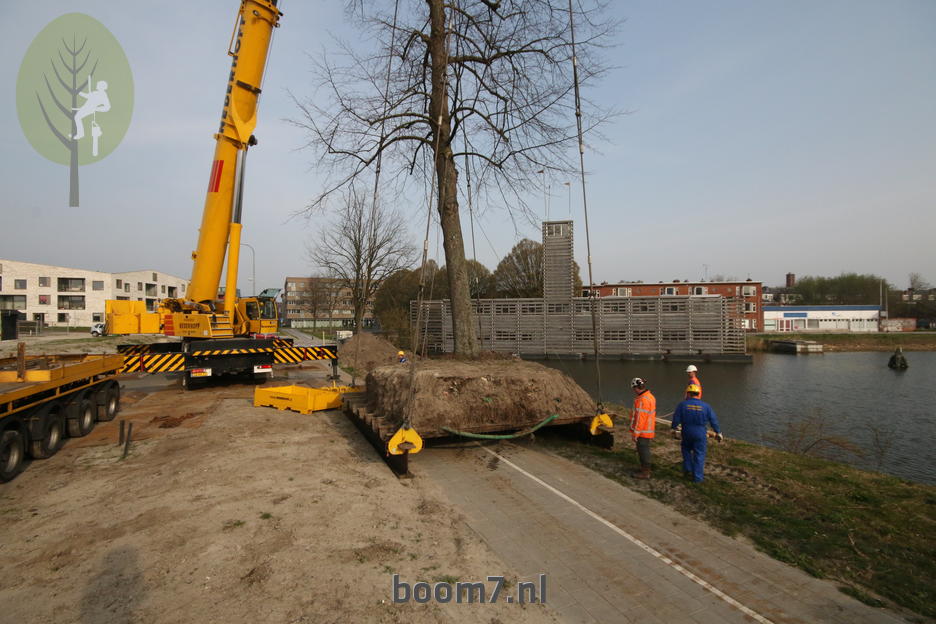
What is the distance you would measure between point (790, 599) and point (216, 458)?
7.03m

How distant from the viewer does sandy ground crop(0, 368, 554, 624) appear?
340 centimetres

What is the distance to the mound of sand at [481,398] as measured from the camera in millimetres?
7059

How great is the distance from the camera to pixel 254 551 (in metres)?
4.12

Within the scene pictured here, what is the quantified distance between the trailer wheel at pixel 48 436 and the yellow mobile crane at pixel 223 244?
415 cm

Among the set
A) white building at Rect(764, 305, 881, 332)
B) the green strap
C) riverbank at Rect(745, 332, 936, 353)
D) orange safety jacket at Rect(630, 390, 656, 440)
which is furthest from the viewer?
white building at Rect(764, 305, 881, 332)

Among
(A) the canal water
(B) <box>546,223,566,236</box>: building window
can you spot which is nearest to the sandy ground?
(A) the canal water

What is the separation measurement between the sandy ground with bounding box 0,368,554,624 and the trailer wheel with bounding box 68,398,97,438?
0.70m

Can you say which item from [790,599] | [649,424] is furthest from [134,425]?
[790,599]

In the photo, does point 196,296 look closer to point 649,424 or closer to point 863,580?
point 649,424

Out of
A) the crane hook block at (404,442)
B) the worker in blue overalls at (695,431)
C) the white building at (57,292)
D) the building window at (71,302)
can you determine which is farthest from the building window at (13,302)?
the worker in blue overalls at (695,431)

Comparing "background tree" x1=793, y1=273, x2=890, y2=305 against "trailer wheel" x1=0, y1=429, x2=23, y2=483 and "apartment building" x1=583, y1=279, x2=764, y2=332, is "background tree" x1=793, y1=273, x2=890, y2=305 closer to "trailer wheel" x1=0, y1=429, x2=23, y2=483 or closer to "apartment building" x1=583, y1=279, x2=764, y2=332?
"apartment building" x1=583, y1=279, x2=764, y2=332

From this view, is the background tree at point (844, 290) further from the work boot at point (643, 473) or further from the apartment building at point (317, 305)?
the work boot at point (643, 473)

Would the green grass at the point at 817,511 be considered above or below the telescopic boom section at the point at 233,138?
below

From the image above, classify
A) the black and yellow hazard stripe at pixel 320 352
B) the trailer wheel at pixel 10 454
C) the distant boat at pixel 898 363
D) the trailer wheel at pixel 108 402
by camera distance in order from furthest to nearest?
the distant boat at pixel 898 363 → the black and yellow hazard stripe at pixel 320 352 → the trailer wheel at pixel 108 402 → the trailer wheel at pixel 10 454
